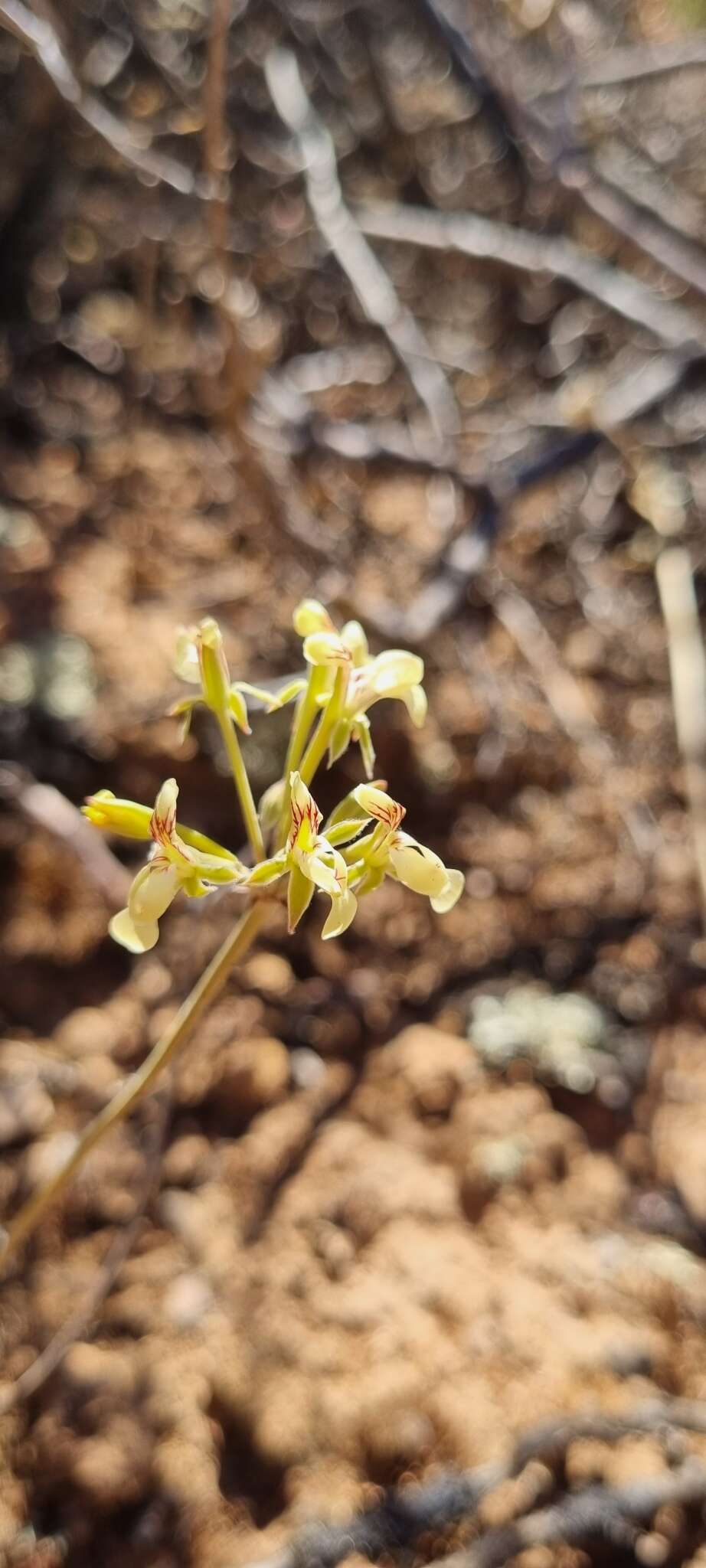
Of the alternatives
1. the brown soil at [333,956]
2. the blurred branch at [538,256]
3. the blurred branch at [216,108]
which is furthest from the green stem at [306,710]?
the blurred branch at [538,256]

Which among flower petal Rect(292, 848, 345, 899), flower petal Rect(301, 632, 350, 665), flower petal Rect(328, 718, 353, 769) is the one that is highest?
flower petal Rect(301, 632, 350, 665)

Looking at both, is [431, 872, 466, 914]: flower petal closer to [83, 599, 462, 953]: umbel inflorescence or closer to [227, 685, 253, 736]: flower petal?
[83, 599, 462, 953]: umbel inflorescence

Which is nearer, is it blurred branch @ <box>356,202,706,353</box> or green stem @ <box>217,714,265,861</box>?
green stem @ <box>217,714,265,861</box>

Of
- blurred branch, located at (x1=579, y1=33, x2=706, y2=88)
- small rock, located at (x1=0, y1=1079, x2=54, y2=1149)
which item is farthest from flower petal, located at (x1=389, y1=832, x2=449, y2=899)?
blurred branch, located at (x1=579, y1=33, x2=706, y2=88)

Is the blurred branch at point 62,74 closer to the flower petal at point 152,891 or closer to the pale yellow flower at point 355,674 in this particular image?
the pale yellow flower at point 355,674

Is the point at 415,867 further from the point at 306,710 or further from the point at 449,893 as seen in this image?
the point at 306,710
